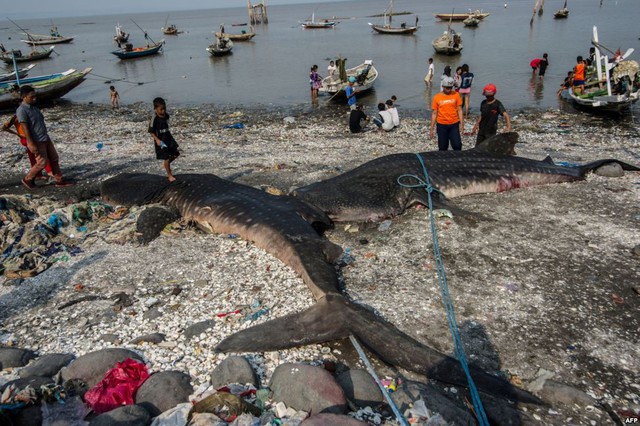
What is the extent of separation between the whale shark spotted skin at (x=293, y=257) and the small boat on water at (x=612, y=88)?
1469cm

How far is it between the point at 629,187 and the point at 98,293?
10065 millimetres

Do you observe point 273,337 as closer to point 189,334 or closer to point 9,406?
point 189,334

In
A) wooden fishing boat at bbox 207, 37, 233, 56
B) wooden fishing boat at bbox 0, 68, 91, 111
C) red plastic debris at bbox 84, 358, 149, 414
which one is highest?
wooden fishing boat at bbox 207, 37, 233, 56

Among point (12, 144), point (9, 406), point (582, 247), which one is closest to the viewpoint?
point (9, 406)

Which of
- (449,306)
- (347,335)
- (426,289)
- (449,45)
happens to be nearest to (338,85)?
(426,289)

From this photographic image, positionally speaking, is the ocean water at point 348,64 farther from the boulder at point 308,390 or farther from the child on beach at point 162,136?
the boulder at point 308,390

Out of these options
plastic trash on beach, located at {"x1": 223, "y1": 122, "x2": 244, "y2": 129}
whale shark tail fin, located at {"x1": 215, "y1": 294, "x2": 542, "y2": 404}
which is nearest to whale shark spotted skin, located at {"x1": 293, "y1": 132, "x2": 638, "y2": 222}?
whale shark tail fin, located at {"x1": 215, "y1": 294, "x2": 542, "y2": 404}

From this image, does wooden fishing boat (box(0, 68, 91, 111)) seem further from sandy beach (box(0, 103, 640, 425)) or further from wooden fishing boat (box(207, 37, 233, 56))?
wooden fishing boat (box(207, 37, 233, 56))

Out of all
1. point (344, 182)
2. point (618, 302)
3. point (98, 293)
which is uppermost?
point (344, 182)

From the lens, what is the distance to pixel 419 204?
8273 mm

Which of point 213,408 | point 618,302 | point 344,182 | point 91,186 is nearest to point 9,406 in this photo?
point 213,408

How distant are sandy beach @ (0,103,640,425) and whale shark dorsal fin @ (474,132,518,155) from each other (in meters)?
1.07

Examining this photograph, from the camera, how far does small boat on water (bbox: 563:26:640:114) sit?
642 inches

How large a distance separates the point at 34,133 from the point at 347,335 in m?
8.78
